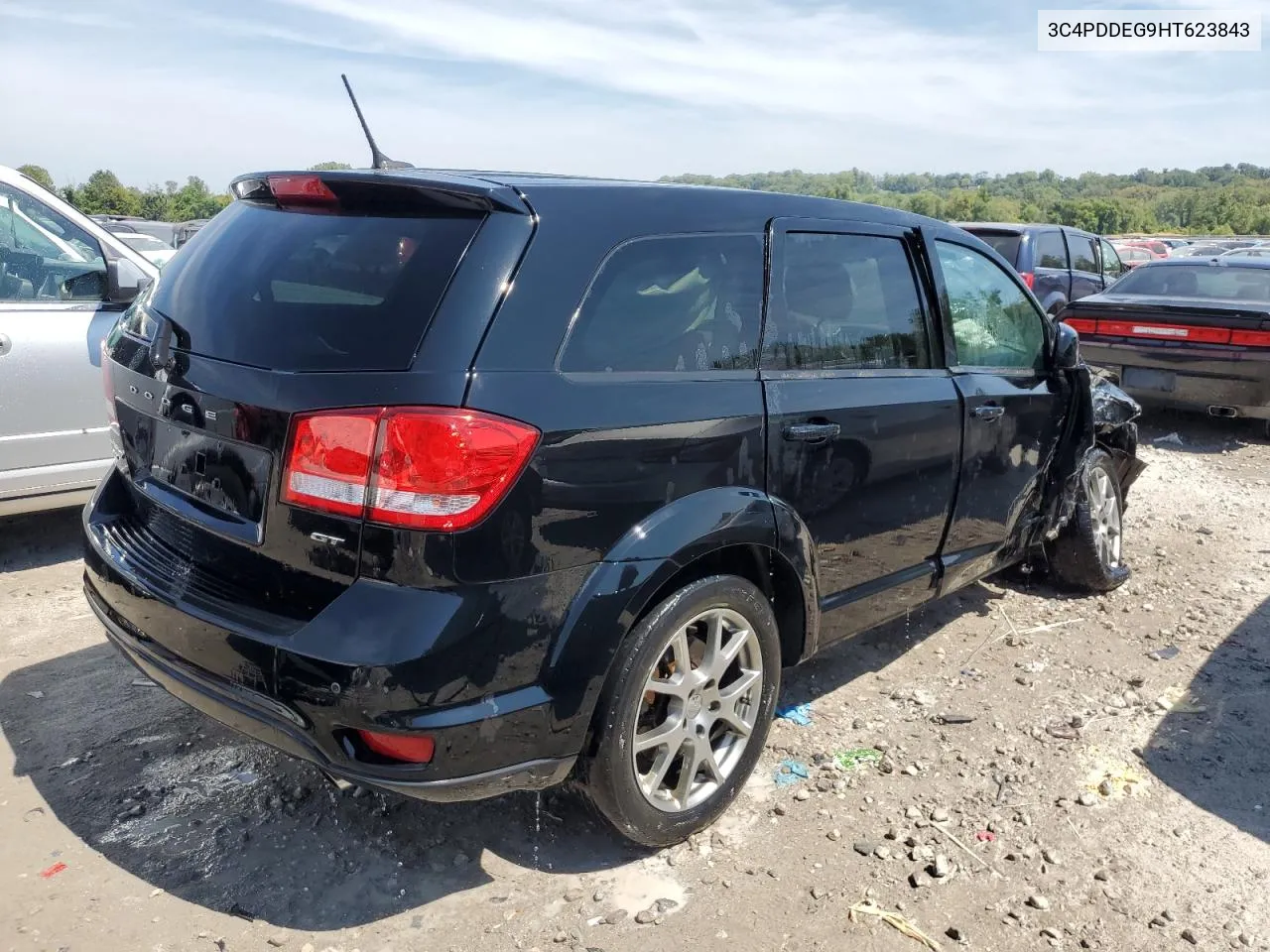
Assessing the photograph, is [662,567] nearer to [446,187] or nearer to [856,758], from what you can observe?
[446,187]

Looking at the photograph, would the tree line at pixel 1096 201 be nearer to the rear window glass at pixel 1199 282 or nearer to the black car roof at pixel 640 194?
the rear window glass at pixel 1199 282

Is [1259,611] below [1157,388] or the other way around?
below

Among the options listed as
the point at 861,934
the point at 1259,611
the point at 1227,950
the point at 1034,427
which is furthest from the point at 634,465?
the point at 1259,611

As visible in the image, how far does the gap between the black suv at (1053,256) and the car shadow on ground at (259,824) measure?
1032 cm

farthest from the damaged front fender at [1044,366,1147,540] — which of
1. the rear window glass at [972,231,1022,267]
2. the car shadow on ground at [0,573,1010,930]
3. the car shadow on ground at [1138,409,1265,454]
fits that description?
the rear window glass at [972,231,1022,267]

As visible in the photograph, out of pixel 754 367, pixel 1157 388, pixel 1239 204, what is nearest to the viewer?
pixel 754 367

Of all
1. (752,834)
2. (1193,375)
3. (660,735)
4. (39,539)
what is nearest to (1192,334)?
(1193,375)

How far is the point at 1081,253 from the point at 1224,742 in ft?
39.9

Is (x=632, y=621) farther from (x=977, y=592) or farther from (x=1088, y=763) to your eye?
(x=977, y=592)

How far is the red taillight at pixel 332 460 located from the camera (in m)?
2.21

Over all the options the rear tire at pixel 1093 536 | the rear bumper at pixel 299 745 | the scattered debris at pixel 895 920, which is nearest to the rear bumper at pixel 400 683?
the rear bumper at pixel 299 745

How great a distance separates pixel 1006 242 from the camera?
12.5 meters

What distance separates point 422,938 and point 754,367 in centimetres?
176

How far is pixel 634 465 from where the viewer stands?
8.18 ft
